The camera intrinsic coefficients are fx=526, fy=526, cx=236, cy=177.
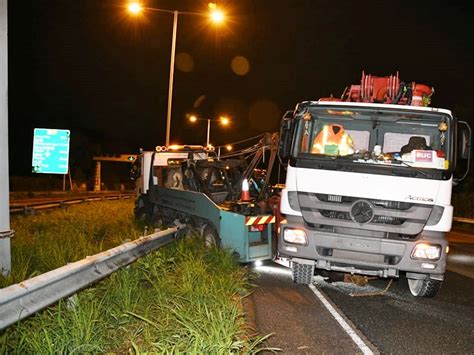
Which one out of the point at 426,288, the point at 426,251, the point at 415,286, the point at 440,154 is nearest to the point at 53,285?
the point at 426,251

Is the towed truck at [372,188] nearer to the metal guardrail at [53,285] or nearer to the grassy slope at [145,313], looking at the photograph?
the grassy slope at [145,313]


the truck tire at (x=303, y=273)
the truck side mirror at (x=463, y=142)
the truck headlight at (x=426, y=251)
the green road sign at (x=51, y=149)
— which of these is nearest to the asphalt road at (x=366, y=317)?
the truck tire at (x=303, y=273)

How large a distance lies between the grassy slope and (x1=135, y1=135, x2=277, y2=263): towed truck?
1.52 metres

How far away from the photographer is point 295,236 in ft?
23.2

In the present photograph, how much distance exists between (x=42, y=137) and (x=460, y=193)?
2141 centimetres

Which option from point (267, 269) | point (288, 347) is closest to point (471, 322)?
point (288, 347)

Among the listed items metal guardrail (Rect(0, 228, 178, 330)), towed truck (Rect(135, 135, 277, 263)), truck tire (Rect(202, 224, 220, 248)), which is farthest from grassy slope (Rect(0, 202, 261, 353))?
truck tire (Rect(202, 224, 220, 248))

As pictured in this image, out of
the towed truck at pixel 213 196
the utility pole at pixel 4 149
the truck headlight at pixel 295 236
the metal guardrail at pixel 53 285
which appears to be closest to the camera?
the metal guardrail at pixel 53 285

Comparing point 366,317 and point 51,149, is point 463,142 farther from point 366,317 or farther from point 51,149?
point 51,149

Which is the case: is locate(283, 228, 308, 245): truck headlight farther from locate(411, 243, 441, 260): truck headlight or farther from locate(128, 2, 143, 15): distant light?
locate(128, 2, 143, 15): distant light

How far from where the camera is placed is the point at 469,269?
10.7m

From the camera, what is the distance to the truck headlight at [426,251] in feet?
22.1

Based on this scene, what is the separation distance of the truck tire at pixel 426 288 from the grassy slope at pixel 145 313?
2.55 m

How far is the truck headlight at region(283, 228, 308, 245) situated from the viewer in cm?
704
